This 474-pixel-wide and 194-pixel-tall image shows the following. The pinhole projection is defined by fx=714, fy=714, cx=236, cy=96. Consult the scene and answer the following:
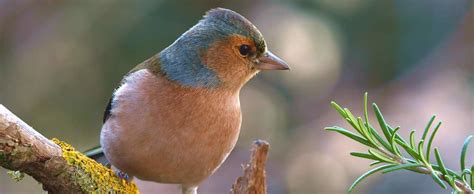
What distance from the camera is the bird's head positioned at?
12.2 ft

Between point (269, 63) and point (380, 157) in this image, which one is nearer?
point (380, 157)

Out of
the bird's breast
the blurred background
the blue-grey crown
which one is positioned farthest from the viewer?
the blurred background

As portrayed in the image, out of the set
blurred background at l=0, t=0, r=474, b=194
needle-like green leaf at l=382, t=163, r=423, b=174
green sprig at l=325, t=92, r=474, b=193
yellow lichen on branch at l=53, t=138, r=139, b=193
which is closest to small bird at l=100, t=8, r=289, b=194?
yellow lichen on branch at l=53, t=138, r=139, b=193

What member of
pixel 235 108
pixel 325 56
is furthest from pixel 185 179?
pixel 325 56

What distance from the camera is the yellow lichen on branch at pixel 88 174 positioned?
2568 mm

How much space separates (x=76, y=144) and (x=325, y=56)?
242 centimetres

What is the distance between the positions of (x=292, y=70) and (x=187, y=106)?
318 cm

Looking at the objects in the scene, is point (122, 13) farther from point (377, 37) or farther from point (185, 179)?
point (185, 179)

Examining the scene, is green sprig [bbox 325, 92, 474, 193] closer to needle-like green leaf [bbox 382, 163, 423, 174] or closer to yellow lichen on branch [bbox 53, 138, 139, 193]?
needle-like green leaf [bbox 382, 163, 423, 174]

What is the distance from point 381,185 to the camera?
19.6 feet

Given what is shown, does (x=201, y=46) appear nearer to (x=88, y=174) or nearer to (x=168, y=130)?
(x=168, y=130)

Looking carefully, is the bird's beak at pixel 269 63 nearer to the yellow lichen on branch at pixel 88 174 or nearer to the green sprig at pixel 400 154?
the yellow lichen on branch at pixel 88 174

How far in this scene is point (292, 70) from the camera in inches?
258

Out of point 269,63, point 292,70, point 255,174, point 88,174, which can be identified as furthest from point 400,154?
point 292,70
